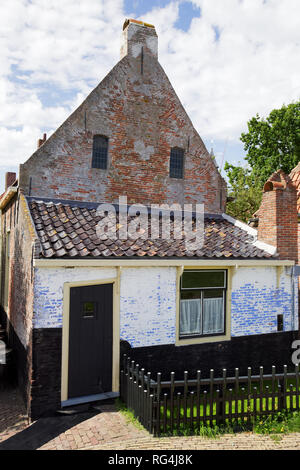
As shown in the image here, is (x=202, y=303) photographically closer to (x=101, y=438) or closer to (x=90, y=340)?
(x=90, y=340)

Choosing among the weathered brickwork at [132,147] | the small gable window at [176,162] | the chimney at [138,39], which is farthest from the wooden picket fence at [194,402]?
the chimney at [138,39]

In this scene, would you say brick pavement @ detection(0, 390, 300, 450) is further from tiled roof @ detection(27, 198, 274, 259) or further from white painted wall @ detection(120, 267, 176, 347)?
tiled roof @ detection(27, 198, 274, 259)

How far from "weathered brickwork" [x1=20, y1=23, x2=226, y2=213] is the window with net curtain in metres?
4.00

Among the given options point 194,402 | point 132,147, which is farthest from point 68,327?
point 132,147

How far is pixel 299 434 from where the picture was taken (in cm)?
657

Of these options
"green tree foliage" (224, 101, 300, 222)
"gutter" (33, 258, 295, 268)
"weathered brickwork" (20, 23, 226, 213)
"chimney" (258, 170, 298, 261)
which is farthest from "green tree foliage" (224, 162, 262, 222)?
"gutter" (33, 258, 295, 268)

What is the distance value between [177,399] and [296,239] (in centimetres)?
647

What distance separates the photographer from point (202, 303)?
951 cm

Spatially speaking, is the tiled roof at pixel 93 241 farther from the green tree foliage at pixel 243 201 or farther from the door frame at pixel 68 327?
the green tree foliage at pixel 243 201

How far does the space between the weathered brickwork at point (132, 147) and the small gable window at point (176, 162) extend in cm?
21

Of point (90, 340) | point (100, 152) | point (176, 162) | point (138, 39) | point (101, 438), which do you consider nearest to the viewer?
point (101, 438)

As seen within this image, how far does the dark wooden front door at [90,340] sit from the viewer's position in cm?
776

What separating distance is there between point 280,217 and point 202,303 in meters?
3.76

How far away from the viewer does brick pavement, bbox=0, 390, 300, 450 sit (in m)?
6.03
